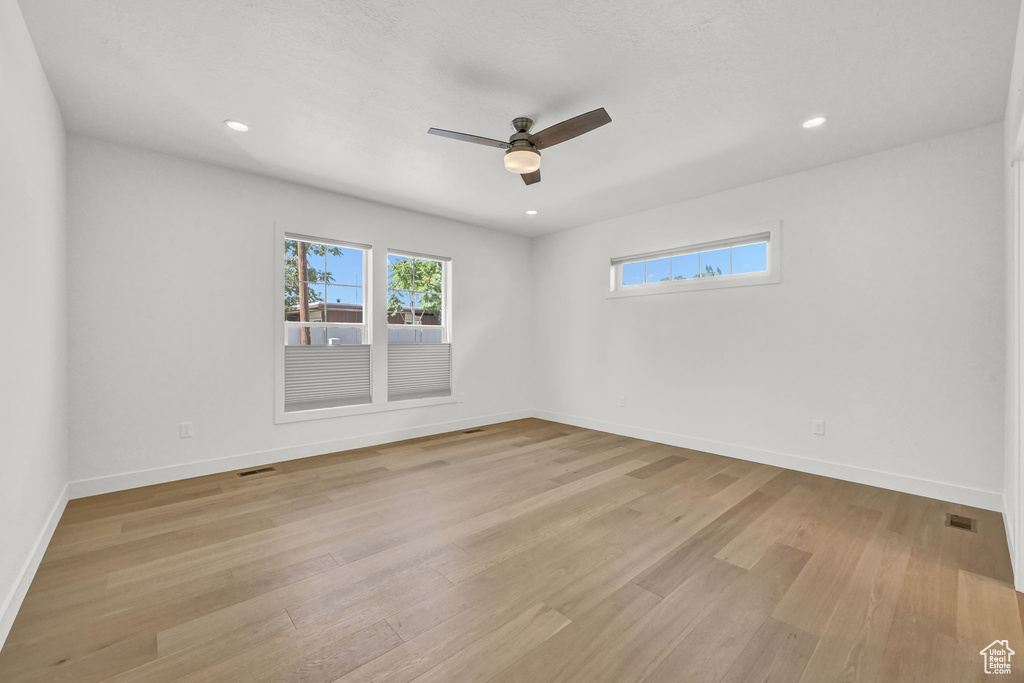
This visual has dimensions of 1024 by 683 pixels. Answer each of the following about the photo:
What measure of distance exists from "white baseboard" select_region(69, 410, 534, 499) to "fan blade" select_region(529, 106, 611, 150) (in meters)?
3.49

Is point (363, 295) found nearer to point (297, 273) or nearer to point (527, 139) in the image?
point (297, 273)

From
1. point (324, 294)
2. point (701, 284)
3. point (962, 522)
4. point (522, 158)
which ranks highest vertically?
point (522, 158)

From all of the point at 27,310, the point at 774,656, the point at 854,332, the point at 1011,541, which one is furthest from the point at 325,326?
the point at 1011,541

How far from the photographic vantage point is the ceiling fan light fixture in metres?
2.63

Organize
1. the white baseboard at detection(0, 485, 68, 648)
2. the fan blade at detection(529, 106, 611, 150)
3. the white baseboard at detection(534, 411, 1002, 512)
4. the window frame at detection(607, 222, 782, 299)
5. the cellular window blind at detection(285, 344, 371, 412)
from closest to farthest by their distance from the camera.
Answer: the white baseboard at detection(0, 485, 68, 648), the fan blade at detection(529, 106, 611, 150), the white baseboard at detection(534, 411, 1002, 512), the window frame at detection(607, 222, 782, 299), the cellular window blind at detection(285, 344, 371, 412)

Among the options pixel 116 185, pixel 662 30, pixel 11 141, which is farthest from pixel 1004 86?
pixel 116 185

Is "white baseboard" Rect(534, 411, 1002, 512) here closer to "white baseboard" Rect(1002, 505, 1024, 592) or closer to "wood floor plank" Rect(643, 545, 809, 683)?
"white baseboard" Rect(1002, 505, 1024, 592)

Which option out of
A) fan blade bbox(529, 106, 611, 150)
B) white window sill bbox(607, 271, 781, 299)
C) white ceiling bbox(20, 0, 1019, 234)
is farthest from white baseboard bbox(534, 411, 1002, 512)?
fan blade bbox(529, 106, 611, 150)

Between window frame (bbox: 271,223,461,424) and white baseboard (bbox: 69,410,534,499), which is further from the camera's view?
window frame (bbox: 271,223,461,424)

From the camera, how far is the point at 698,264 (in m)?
4.60

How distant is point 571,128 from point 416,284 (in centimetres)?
314

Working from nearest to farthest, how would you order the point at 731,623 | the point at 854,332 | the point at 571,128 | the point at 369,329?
the point at 731,623
the point at 571,128
the point at 854,332
the point at 369,329

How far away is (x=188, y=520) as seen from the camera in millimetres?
2744

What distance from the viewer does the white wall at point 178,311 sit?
3.21 metres
